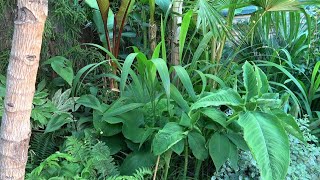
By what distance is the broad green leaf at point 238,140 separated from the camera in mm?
1371

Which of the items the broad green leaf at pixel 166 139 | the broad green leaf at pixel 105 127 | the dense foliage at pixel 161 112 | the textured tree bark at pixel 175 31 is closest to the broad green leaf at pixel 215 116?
the dense foliage at pixel 161 112

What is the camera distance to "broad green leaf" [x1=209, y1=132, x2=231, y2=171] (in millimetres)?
1311

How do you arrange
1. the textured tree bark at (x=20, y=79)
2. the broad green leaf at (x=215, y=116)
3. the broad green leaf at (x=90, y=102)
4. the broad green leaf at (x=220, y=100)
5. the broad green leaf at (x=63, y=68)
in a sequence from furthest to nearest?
1. the broad green leaf at (x=63, y=68)
2. the broad green leaf at (x=90, y=102)
3. the broad green leaf at (x=215, y=116)
4. the broad green leaf at (x=220, y=100)
5. the textured tree bark at (x=20, y=79)

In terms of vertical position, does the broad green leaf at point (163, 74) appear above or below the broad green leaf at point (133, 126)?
above

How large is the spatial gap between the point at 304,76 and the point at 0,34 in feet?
5.93

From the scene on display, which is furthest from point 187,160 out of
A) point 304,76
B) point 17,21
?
point 304,76

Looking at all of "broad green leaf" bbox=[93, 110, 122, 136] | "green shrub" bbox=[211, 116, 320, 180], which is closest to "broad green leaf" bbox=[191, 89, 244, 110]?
"green shrub" bbox=[211, 116, 320, 180]

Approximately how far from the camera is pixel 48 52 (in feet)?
6.47

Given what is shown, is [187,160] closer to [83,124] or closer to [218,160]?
[218,160]

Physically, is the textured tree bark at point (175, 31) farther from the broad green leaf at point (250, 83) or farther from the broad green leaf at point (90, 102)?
the broad green leaf at point (250, 83)

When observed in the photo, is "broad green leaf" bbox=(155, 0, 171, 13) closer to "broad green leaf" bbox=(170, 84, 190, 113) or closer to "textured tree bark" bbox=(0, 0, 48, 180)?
"broad green leaf" bbox=(170, 84, 190, 113)

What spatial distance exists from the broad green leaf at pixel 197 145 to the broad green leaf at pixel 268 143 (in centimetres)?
21

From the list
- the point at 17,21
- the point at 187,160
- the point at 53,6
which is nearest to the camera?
the point at 17,21

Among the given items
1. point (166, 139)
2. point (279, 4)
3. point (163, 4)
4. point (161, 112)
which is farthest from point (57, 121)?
point (279, 4)
